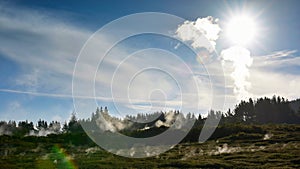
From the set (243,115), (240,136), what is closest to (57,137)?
(240,136)

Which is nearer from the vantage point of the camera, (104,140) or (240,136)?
(240,136)

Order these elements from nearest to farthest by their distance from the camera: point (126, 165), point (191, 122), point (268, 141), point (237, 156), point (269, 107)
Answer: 1. point (126, 165)
2. point (237, 156)
3. point (268, 141)
4. point (191, 122)
5. point (269, 107)

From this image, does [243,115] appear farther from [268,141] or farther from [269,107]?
[268,141]

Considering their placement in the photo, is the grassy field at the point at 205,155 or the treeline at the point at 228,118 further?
the treeline at the point at 228,118

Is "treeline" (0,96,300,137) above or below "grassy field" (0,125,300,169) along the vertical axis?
above

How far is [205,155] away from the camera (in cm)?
7231

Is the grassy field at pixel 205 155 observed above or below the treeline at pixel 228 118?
below

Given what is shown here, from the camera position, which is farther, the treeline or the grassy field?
the treeline

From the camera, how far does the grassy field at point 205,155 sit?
5859cm

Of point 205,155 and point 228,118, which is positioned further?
point 228,118

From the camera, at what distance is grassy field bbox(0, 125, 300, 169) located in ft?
192

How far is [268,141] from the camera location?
85.5m

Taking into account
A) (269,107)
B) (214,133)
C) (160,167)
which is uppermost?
(269,107)

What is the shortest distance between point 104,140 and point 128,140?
7.95 m
